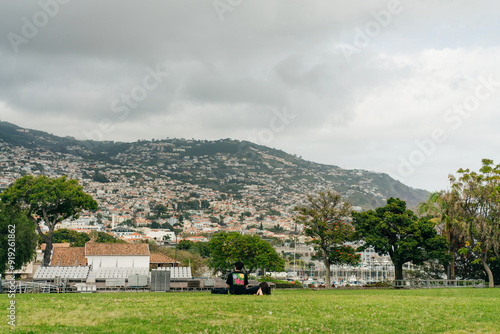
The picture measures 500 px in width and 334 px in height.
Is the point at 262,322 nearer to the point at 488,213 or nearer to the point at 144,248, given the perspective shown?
the point at 488,213

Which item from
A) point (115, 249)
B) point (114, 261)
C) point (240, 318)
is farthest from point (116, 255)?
point (240, 318)

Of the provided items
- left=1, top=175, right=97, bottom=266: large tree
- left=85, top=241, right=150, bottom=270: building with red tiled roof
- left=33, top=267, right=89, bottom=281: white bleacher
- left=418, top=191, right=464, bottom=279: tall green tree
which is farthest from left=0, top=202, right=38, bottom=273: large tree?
left=418, top=191, right=464, bottom=279: tall green tree

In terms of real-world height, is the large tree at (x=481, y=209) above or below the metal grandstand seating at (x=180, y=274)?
above

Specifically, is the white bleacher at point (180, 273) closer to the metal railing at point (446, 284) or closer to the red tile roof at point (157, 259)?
the metal railing at point (446, 284)

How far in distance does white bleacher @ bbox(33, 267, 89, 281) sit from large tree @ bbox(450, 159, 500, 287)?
118ft

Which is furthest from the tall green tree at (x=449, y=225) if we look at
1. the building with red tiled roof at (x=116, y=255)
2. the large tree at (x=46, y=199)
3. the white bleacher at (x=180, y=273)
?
the large tree at (x=46, y=199)

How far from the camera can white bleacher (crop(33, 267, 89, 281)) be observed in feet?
129

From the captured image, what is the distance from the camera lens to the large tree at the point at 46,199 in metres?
48.4

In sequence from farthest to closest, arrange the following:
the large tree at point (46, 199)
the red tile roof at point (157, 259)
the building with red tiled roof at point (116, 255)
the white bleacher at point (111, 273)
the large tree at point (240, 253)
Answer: the red tile roof at point (157, 259) → the building with red tiled roof at point (116, 255) → the large tree at point (240, 253) → the large tree at point (46, 199) → the white bleacher at point (111, 273)

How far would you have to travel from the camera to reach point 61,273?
40906 mm

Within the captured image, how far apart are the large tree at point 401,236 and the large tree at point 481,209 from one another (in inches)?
134

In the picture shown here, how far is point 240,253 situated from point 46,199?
23009 millimetres

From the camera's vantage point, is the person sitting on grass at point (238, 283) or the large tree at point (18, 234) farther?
the large tree at point (18, 234)

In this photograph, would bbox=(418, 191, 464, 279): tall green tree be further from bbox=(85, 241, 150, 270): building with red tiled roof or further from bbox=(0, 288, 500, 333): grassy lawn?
bbox=(85, 241, 150, 270): building with red tiled roof
